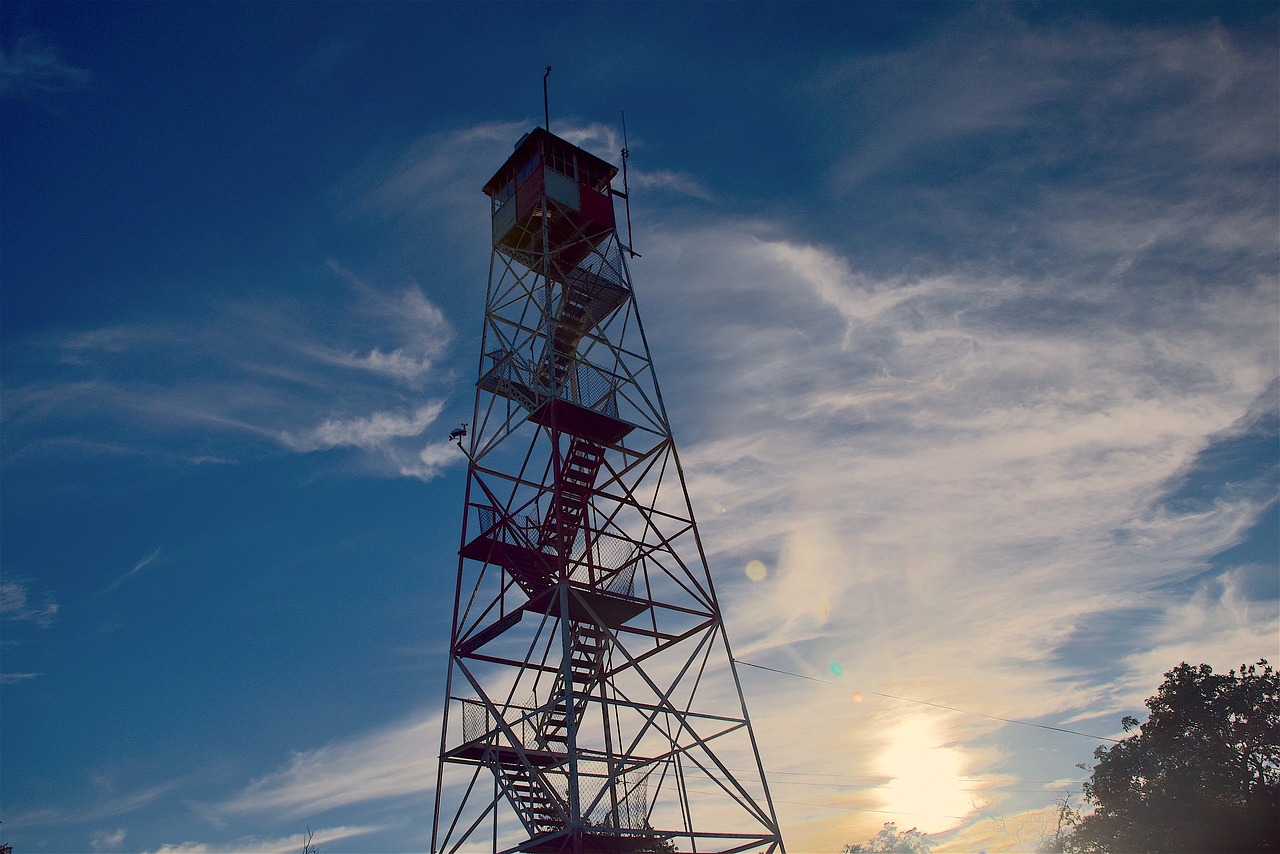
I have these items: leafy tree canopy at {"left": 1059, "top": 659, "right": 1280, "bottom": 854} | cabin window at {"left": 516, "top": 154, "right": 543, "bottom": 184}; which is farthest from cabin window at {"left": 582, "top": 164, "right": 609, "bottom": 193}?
leafy tree canopy at {"left": 1059, "top": 659, "right": 1280, "bottom": 854}

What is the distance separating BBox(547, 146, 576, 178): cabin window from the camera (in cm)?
2844

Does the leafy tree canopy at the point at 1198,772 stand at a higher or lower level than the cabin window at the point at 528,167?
lower

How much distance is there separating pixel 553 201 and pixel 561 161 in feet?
7.10

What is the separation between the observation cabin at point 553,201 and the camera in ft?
90.9

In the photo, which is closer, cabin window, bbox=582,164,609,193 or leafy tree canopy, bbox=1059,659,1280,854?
cabin window, bbox=582,164,609,193

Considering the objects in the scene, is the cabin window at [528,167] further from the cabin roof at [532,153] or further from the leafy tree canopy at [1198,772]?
the leafy tree canopy at [1198,772]

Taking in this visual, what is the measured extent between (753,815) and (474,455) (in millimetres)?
12145

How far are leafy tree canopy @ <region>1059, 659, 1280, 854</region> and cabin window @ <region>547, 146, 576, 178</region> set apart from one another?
3911 centimetres

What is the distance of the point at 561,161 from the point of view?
28703 mm

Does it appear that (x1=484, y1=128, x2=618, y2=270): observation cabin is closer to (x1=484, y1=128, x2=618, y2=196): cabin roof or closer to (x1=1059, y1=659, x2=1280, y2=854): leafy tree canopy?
(x1=484, y1=128, x2=618, y2=196): cabin roof

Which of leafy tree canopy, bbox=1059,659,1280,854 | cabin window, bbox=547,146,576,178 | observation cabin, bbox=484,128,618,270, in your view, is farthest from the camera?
leafy tree canopy, bbox=1059,659,1280,854

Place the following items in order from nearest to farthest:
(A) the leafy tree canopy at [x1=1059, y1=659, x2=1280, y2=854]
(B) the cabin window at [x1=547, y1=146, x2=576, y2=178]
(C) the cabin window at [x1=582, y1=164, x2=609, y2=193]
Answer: (B) the cabin window at [x1=547, y1=146, x2=576, y2=178] → (C) the cabin window at [x1=582, y1=164, x2=609, y2=193] → (A) the leafy tree canopy at [x1=1059, y1=659, x2=1280, y2=854]

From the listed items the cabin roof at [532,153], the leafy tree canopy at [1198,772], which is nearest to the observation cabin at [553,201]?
the cabin roof at [532,153]

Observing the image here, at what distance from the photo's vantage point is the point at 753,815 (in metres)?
21.1
